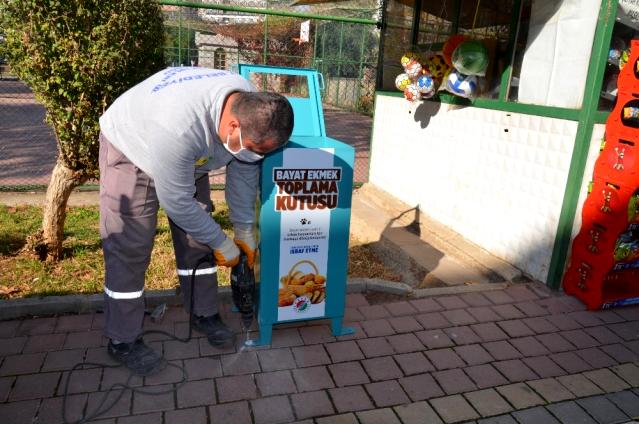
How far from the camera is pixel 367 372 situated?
3025 millimetres

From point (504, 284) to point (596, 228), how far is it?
0.88 meters

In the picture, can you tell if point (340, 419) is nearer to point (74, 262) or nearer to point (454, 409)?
point (454, 409)

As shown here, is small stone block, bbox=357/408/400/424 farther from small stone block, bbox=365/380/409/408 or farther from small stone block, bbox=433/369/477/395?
small stone block, bbox=433/369/477/395

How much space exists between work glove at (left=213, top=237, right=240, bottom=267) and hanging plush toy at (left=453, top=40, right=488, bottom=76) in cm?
314

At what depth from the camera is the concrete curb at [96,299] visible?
341cm

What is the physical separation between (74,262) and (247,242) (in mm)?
2234

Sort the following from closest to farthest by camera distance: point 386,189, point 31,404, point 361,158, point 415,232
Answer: point 31,404
point 415,232
point 386,189
point 361,158

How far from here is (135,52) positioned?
147 inches

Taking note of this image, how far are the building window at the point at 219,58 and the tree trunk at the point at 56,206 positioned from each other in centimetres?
591

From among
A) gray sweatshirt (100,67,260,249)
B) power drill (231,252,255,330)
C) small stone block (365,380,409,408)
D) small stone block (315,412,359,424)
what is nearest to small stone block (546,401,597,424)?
small stone block (365,380,409,408)

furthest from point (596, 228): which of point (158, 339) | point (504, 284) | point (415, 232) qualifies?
point (158, 339)

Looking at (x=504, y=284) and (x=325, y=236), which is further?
(x=504, y=284)

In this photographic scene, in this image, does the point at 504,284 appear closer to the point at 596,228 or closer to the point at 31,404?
the point at 596,228

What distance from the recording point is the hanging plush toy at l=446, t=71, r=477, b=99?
491cm
